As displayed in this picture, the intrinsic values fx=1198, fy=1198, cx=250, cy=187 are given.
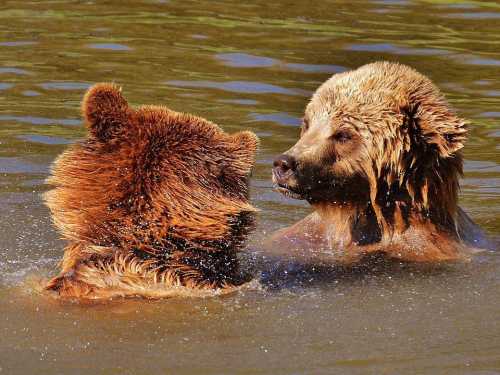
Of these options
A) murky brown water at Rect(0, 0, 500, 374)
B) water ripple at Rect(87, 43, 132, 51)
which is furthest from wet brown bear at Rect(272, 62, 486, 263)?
water ripple at Rect(87, 43, 132, 51)

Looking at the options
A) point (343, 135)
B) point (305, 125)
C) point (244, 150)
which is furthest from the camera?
point (305, 125)

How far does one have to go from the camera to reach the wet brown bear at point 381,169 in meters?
7.29

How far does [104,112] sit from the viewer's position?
5715mm

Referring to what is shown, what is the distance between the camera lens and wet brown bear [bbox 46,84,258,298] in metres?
5.69

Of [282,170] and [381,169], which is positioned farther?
[381,169]

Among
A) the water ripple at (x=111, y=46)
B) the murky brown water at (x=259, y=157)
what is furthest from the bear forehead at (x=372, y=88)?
the water ripple at (x=111, y=46)

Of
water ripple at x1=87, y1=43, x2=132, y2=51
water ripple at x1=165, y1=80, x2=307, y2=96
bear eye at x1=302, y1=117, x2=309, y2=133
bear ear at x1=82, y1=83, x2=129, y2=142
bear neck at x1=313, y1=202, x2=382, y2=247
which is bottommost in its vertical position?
water ripple at x1=165, y1=80, x2=307, y2=96

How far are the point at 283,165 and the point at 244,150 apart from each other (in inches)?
44.3

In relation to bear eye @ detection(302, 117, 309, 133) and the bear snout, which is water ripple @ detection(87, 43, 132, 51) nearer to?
bear eye @ detection(302, 117, 309, 133)

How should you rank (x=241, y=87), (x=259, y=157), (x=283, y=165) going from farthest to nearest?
1. (x=241, y=87)
2. (x=259, y=157)
3. (x=283, y=165)

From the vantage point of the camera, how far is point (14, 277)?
21.7 ft

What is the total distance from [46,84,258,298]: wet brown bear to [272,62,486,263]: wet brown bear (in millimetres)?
1391

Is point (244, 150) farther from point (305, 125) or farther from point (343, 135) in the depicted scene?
point (305, 125)

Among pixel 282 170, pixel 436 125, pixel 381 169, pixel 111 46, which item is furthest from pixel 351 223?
pixel 111 46
